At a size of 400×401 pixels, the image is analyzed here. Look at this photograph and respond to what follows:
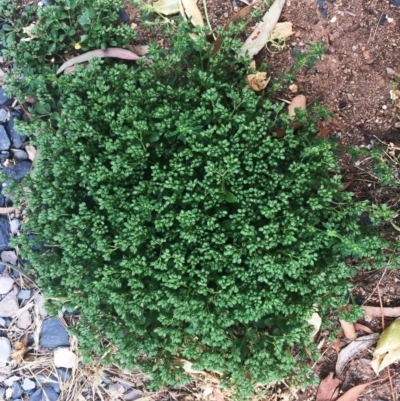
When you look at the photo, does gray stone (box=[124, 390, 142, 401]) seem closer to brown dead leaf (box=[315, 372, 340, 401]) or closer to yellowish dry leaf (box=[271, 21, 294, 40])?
brown dead leaf (box=[315, 372, 340, 401])

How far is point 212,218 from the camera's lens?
266cm

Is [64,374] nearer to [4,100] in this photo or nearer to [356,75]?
[4,100]

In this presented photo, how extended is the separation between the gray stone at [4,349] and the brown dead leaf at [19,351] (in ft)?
0.13

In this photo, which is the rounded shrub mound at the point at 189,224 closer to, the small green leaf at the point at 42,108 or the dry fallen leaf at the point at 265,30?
the small green leaf at the point at 42,108

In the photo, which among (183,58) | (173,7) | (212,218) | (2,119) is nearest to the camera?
(212,218)

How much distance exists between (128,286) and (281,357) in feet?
2.80

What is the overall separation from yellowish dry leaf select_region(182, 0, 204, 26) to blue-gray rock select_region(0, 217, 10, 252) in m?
1.75

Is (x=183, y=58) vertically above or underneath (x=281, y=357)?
above

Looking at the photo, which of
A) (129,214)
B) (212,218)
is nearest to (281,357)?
(212,218)

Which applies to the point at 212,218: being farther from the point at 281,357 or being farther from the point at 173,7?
the point at 173,7

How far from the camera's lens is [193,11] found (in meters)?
3.28

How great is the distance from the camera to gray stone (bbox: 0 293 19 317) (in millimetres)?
3583

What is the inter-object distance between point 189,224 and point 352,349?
4.80 ft

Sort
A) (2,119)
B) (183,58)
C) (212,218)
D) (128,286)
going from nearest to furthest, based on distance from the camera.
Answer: (212,218), (128,286), (183,58), (2,119)
